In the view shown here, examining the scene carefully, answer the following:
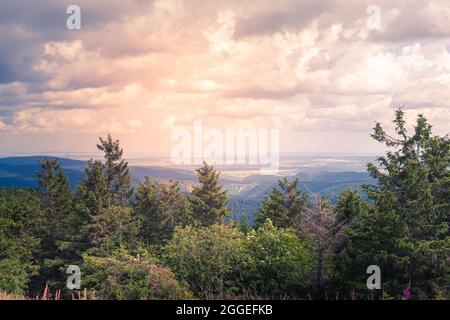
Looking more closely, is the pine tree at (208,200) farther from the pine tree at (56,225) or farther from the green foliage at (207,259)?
the green foliage at (207,259)

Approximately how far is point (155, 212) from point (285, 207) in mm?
17871

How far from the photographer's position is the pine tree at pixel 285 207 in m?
55.6

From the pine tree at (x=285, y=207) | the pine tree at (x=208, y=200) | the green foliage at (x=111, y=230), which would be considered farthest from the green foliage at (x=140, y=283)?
the pine tree at (x=285, y=207)

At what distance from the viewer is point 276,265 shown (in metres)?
34.9

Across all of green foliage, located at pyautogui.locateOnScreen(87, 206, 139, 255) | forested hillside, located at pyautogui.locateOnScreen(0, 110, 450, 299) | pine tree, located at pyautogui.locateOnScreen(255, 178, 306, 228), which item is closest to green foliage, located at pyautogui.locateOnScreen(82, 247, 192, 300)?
forested hillside, located at pyautogui.locateOnScreen(0, 110, 450, 299)

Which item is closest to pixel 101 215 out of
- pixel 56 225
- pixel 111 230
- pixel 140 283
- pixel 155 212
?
pixel 111 230

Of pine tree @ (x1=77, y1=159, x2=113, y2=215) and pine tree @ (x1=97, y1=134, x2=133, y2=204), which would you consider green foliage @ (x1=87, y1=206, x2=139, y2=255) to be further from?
pine tree @ (x1=97, y1=134, x2=133, y2=204)

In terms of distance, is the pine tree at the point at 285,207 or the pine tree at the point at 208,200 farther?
the pine tree at the point at 208,200

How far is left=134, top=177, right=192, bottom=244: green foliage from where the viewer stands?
56.0m

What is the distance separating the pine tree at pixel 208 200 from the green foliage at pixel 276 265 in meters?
21.9

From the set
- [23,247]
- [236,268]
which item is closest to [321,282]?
[236,268]
